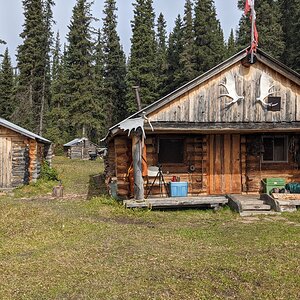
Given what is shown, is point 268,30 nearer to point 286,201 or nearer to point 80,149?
point 80,149

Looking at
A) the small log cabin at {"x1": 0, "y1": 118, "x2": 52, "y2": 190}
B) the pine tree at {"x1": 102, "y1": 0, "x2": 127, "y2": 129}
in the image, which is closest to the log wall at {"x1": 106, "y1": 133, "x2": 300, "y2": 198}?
the small log cabin at {"x1": 0, "y1": 118, "x2": 52, "y2": 190}

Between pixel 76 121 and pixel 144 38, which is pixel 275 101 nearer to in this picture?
pixel 76 121

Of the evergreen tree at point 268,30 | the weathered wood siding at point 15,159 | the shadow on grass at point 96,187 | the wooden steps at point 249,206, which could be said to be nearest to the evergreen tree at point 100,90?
the evergreen tree at point 268,30

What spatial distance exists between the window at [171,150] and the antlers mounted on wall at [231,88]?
2.55 m

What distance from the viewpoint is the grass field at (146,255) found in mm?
5508

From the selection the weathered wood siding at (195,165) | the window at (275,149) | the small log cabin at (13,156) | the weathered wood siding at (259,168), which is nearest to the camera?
the weathered wood siding at (195,165)

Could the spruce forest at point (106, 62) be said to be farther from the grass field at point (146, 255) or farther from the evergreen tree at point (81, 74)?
the grass field at point (146, 255)

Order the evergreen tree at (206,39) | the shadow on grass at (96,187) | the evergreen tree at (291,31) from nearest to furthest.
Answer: the shadow on grass at (96,187) → the evergreen tree at (291,31) → the evergreen tree at (206,39)

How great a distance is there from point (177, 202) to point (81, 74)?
36.3m

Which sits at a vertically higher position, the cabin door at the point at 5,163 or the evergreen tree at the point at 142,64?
the evergreen tree at the point at 142,64

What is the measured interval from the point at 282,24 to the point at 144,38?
18.1 m

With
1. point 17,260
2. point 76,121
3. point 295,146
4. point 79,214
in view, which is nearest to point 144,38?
point 76,121

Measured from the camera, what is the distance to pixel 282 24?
44.9 metres

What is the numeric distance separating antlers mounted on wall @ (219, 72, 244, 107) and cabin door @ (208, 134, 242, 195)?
1897 millimetres
